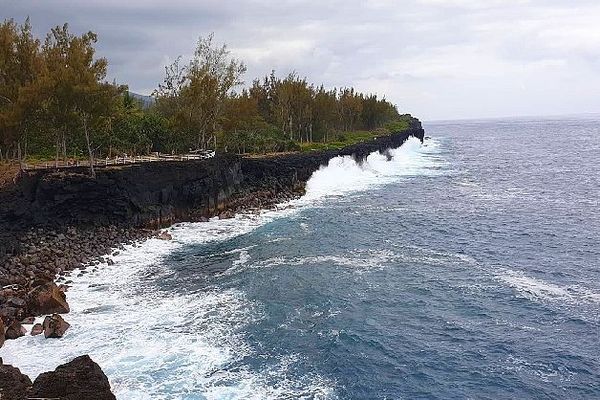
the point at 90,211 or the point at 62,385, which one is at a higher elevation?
the point at 90,211

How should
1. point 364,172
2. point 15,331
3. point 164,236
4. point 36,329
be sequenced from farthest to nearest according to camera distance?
point 364,172, point 164,236, point 36,329, point 15,331

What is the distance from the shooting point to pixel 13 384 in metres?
20.1

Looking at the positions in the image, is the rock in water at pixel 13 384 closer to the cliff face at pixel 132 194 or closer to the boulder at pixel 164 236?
the cliff face at pixel 132 194

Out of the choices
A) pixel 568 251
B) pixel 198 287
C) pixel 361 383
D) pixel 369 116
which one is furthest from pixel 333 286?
pixel 369 116

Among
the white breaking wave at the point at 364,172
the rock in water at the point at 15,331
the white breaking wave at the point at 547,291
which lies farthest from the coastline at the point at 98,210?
the white breaking wave at the point at 547,291

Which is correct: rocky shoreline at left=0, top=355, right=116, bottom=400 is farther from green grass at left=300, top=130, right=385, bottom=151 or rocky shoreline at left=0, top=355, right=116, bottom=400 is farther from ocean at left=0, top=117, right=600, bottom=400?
green grass at left=300, top=130, right=385, bottom=151

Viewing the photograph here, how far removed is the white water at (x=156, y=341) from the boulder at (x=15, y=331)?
1.93 feet

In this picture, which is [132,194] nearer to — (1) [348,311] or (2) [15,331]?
(2) [15,331]

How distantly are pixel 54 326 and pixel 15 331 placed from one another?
2176 mm

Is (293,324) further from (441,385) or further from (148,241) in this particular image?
(148,241)

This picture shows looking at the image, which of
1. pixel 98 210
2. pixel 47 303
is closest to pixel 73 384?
pixel 47 303

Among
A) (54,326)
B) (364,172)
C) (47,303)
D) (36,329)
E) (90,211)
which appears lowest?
(36,329)

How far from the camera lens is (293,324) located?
99.2 feet

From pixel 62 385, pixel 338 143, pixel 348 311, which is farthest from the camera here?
pixel 338 143
